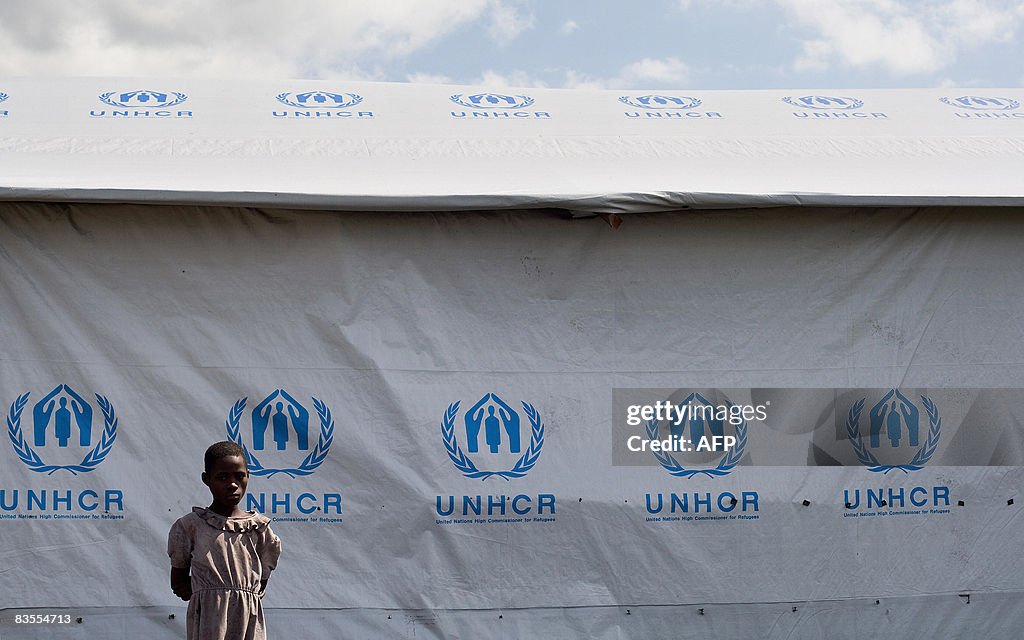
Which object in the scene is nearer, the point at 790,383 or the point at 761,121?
the point at 790,383

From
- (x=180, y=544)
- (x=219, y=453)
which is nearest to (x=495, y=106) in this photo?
(x=219, y=453)

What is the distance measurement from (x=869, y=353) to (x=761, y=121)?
5.11 ft

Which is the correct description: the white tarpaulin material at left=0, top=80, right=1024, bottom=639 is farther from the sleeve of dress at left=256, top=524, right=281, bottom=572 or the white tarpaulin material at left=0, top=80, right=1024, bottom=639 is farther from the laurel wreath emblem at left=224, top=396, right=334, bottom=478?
the sleeve of dress at left=256, top=524, right=281, bottom=572

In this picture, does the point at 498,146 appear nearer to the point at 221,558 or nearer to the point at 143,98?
the point at 143,98

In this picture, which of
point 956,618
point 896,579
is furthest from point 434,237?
point 956,618

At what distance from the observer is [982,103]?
227 inches

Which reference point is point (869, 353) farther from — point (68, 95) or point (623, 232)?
point (68, 95)

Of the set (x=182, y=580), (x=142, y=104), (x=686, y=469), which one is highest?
(x=142, y=104)

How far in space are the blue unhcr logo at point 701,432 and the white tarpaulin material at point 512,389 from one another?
32mm

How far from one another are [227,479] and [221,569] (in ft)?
0.83

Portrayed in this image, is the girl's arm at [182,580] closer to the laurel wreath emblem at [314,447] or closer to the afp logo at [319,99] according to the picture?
the laurel wreath emblem at [314,447]

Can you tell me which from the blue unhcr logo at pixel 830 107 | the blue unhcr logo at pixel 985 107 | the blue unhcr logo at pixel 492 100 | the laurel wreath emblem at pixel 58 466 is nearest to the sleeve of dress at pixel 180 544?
the laurel wreath emblem at pixel 58 466

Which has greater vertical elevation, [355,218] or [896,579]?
[355,218]

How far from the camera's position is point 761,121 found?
5.24 metres
